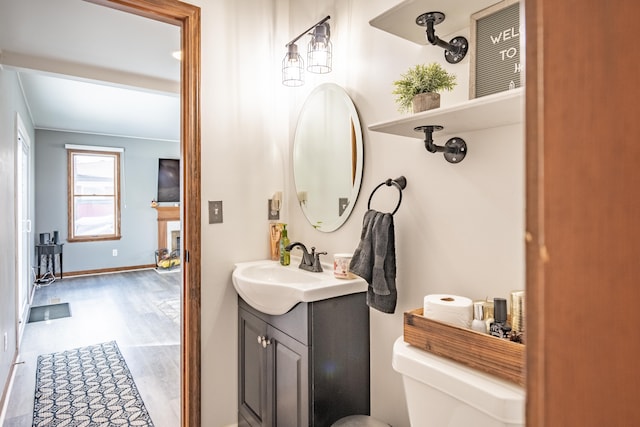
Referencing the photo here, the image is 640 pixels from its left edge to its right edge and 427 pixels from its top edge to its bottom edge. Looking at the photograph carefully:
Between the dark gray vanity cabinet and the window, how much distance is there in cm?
588

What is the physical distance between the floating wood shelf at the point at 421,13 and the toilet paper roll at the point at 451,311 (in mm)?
906

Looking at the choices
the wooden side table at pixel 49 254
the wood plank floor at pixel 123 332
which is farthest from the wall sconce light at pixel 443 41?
the wooden side table at pixel 49 254

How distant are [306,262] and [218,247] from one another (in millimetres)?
486

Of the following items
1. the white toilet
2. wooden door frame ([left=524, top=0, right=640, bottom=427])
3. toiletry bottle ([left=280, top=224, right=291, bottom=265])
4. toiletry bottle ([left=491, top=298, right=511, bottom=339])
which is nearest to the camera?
wooden door frame ([left=524, top=0, right=640, bottom=427])

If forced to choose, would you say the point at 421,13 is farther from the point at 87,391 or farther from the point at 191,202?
the point at 87,391

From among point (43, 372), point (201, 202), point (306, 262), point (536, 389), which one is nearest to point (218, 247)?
point (201, 202)

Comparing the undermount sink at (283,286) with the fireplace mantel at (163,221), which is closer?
the undermount sink at (283,286)

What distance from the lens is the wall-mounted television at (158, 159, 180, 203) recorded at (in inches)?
276

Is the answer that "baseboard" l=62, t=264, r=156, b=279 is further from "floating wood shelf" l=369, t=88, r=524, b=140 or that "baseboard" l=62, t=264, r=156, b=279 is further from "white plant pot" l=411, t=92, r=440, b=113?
"white plant pot" l=411, t=92, r=440, b=113

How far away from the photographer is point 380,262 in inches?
55.8

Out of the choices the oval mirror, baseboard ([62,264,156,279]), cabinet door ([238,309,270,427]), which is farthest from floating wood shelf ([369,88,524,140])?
baseboard ([62,264,156,279])

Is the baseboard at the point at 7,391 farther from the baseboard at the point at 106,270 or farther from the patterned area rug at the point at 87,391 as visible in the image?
the baseboard at the point at 106,270

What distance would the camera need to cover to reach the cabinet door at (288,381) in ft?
5.00

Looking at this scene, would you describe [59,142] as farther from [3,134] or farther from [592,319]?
[592,319]
